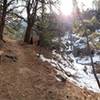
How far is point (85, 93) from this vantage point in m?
14.2

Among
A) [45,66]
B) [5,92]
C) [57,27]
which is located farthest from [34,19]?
[5,92]

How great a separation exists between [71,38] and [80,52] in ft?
35.1

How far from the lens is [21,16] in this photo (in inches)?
806

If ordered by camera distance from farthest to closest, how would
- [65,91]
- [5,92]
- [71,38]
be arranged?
[71,38]
[65,91]
[5,92]

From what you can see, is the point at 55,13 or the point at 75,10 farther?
the point at 75,10

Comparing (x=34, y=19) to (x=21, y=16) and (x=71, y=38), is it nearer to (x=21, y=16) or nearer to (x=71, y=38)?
(x=21, y=16)

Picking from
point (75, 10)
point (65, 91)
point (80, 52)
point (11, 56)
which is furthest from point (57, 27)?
point (80, 52)

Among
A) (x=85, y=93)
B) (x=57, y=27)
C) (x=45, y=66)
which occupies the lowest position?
(x=85, y=93)

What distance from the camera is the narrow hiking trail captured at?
1176 cm

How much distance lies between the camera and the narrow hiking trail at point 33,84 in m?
11.8

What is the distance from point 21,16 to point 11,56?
248 inches

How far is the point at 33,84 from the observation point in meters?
12.8

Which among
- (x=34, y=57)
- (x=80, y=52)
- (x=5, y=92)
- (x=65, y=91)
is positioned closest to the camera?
(x=5, y=92)

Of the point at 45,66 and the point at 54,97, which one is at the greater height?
the point at 45,66
